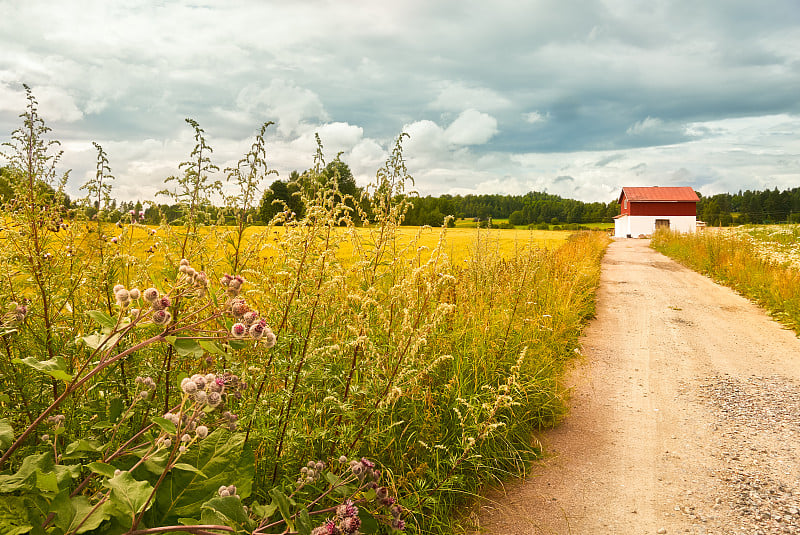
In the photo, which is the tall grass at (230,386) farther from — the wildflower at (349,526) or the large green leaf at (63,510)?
the wildflower at (349,526)

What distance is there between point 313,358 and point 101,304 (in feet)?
5.45

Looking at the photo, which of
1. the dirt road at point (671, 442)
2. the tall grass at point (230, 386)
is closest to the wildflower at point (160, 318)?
the tall grass at point (230, 386)

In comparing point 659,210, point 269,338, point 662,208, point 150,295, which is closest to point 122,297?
point 150,295

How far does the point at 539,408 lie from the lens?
181 inches

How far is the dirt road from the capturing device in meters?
3.32

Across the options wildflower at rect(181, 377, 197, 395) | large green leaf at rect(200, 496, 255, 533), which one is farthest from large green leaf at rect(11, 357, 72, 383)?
large green leaf at rect(200, 496, 255, 533)

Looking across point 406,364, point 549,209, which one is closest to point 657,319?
point 406,364

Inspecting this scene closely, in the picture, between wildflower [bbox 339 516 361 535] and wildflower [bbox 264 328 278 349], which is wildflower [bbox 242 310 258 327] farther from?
wildflower [bbox 339 516 361 535]

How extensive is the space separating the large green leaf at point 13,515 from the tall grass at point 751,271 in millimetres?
10333

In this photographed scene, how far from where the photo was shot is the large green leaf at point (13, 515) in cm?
154

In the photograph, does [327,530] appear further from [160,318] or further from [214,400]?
[160,318]

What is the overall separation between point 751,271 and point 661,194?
46702 mm

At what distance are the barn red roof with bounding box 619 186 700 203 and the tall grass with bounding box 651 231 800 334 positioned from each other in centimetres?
3704

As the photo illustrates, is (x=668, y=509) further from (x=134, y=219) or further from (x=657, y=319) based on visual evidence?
(x=657, y=319)
